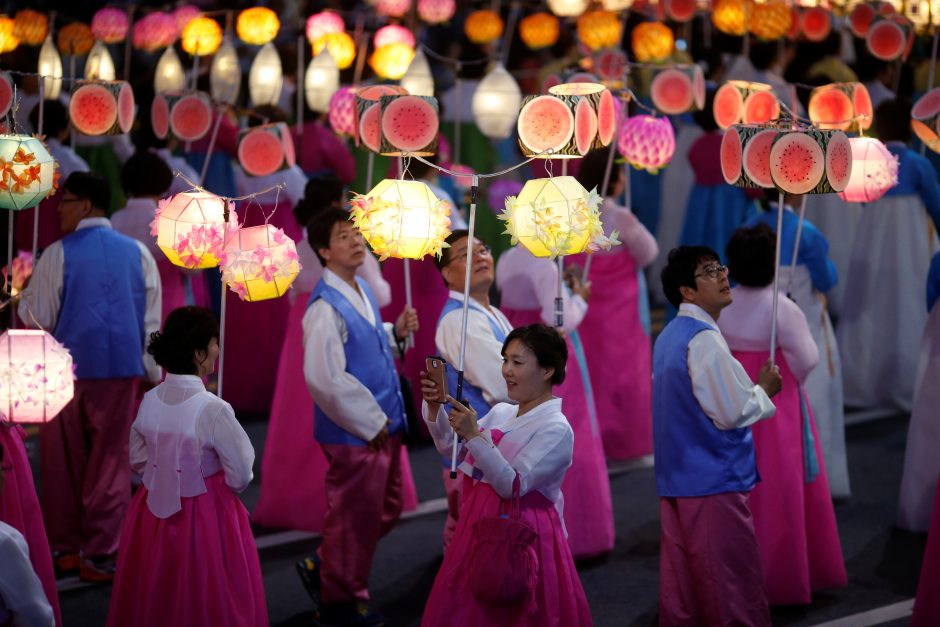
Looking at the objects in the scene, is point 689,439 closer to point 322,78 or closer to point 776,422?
point 776,422

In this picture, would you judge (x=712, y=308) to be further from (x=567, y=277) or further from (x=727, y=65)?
(x=727, y=65)

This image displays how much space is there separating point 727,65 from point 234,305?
5.03m

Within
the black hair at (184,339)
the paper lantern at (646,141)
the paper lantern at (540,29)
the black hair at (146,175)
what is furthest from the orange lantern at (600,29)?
the black hair at (184,339)

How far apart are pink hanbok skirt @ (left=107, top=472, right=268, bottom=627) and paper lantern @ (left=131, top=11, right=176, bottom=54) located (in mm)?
4681

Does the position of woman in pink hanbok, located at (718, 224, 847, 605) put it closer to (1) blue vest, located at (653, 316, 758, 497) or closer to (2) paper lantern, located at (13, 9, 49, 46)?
(1) blue vest, located at (653, 316, 758, 497)

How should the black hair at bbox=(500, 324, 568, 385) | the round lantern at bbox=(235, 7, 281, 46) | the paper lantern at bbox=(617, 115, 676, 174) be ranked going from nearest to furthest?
the black hair at bbox=(500, 324, 568, 385) < the paper lantern at bbox=(617, 115, 676, 174) < the round lantern at bbox=(235, 7, 281, 46)

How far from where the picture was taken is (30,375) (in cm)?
360

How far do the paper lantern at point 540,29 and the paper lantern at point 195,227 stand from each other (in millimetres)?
6975

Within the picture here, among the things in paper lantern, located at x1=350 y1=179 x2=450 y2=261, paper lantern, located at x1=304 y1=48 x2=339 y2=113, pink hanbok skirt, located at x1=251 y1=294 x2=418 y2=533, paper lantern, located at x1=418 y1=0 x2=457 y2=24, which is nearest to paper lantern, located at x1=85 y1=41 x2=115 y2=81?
paper lantern, located at x1=304 y1=48 x2=339 y2=113

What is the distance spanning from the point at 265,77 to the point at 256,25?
726 mm

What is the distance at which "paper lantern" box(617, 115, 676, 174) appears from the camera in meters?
5.04

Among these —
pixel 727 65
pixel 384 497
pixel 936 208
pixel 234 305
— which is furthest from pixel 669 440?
pixel 727 65

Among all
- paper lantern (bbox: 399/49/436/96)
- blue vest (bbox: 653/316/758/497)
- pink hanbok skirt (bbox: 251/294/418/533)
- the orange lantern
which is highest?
the orange lantern

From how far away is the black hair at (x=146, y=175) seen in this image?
5.46 m
